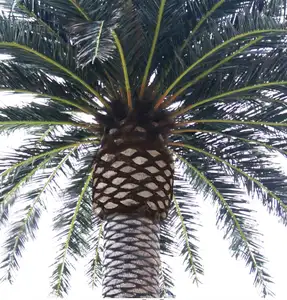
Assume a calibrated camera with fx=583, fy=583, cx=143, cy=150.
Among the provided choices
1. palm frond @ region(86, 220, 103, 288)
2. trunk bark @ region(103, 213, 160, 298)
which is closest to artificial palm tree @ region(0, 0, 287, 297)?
trunk bark @ region(103, 213, 160, 298)

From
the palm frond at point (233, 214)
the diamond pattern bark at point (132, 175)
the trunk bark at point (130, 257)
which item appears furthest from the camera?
the palm frond at point (233, 214)

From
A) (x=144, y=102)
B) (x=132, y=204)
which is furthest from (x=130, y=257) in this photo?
(x=144, y=102)

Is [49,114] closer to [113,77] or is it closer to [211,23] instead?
[113,77]

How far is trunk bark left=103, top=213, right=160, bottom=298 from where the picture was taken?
5.09 meters

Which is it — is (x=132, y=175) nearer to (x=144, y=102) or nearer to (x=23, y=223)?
(x=144, y=102)

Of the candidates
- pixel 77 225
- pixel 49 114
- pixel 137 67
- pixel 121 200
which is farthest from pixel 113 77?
pixel 77 225

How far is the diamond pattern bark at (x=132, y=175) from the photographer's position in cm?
525

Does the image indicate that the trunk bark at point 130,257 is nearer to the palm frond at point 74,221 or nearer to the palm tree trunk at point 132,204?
the palm tree trunk at point 132,204

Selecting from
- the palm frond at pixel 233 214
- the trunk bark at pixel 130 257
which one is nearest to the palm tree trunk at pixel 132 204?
the trunk bark at pixel 130 257

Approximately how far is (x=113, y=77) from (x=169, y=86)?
0.55 metres

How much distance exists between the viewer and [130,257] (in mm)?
5152

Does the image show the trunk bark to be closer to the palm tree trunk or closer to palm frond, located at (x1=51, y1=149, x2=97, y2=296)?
the palm tree trunk

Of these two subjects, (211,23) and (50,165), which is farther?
(50,165)

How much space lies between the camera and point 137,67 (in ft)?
18.1
